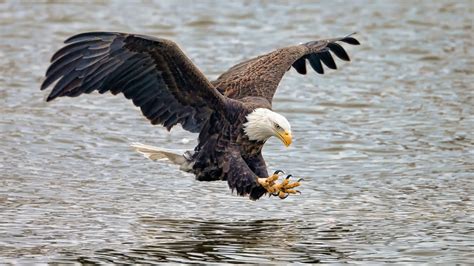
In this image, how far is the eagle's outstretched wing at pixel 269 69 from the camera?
8656 millimetres

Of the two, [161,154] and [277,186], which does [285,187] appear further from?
[161,154]

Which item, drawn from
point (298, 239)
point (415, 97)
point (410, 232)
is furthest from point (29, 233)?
point (415, 97)

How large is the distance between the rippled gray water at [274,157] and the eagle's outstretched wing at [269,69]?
0.72m

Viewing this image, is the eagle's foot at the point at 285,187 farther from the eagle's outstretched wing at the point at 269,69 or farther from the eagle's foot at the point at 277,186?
the eagle's outstretched wing at the point at 269,69

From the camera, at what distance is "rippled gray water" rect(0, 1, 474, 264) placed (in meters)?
7.32

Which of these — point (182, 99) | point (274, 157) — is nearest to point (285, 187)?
point (182, 99)

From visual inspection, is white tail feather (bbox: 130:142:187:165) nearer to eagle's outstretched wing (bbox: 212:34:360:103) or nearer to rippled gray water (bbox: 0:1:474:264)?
rippled gray water (bbox: 0:1:474:264)

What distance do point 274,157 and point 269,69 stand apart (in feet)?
3.51

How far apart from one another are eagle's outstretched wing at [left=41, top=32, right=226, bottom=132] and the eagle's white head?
9.8 inches

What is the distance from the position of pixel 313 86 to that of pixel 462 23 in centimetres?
352

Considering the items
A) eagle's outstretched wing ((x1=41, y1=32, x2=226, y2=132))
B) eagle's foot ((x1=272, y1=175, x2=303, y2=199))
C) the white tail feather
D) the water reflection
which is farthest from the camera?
the white tail feather

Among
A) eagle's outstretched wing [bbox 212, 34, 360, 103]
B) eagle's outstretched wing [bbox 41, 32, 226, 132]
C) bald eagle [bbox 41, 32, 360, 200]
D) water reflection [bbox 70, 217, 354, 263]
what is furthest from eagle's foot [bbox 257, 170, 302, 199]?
eagle's outstretched wing [bbox 212, 34, 360, 103]

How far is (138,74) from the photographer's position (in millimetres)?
7902

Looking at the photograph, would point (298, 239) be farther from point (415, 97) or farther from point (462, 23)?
point (462, 23)
